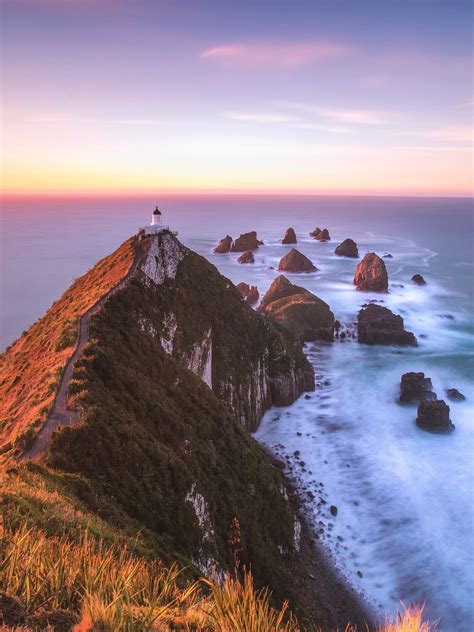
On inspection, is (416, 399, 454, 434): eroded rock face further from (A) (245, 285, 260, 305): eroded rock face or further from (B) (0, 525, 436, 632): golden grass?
(A) (245, 285, 260, 305): eroded rock face

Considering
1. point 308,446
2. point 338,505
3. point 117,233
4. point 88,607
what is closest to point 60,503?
point 88,607

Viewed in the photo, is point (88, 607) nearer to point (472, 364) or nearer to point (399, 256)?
point (472, 364)

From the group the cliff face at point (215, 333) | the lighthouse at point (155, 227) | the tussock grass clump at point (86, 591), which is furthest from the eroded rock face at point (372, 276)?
the tussock grass clump at point (86, 591)

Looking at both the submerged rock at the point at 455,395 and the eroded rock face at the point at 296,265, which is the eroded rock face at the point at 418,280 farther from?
the submerged rock at the point at 455,395

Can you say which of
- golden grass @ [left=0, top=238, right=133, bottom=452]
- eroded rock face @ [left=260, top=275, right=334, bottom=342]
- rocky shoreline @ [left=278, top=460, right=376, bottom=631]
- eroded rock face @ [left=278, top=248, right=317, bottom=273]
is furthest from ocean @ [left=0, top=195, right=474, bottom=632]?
golden grass @ [left=0, top=238, right=133, bottom=452]

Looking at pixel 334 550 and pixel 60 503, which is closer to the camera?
pixel 60 503

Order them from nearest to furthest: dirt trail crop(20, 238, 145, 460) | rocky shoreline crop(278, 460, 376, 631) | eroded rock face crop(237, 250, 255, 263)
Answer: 1. dirt trail crop(20, 238, 145, 460)
2. rocky shoreline crop(278, 460, 376, 631)
3. eroded rock face crop(237, 250, 255, 263)
